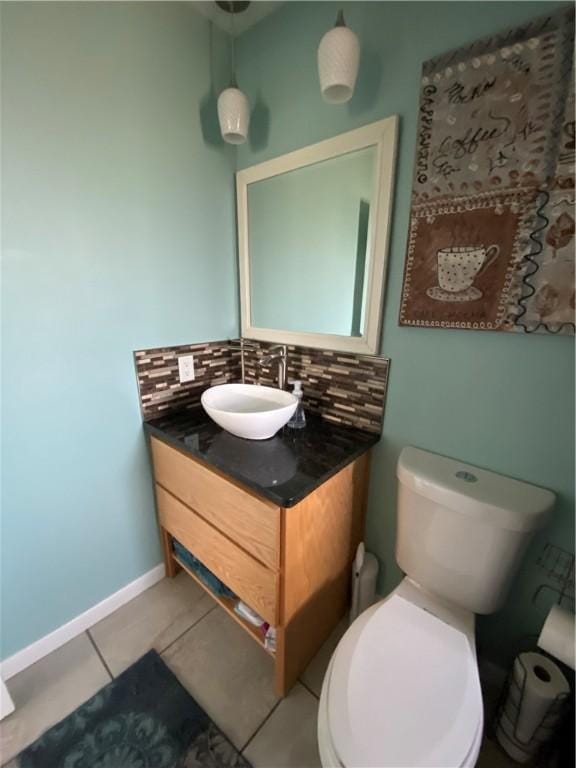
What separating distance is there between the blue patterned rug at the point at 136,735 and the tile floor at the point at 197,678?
0.04m

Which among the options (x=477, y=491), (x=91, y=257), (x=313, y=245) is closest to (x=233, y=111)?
(x=313, y=245)

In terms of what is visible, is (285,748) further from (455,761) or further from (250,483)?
(250,483)

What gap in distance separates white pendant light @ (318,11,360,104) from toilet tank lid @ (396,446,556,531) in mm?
1145

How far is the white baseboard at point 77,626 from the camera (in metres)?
1.15

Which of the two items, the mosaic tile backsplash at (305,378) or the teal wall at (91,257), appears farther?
the mosaic tile backsplash at (305,378)

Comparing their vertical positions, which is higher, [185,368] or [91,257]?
[91,257]

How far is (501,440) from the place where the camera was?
0.96 meters

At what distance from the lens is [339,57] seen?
85 centimetres

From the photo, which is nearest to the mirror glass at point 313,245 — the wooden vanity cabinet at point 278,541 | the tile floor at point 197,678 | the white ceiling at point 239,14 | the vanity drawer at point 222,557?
the white ceiling at point 239,14

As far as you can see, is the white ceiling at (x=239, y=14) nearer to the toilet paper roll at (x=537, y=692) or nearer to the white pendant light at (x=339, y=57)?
the white pendant light at (x=339, y=57)

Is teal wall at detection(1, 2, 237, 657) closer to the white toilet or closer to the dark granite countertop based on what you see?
the dark granite countertop

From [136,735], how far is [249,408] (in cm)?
114

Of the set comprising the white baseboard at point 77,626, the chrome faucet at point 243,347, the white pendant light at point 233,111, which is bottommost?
the white baseboard at point 77,626

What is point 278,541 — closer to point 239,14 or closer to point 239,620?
point 239,620
